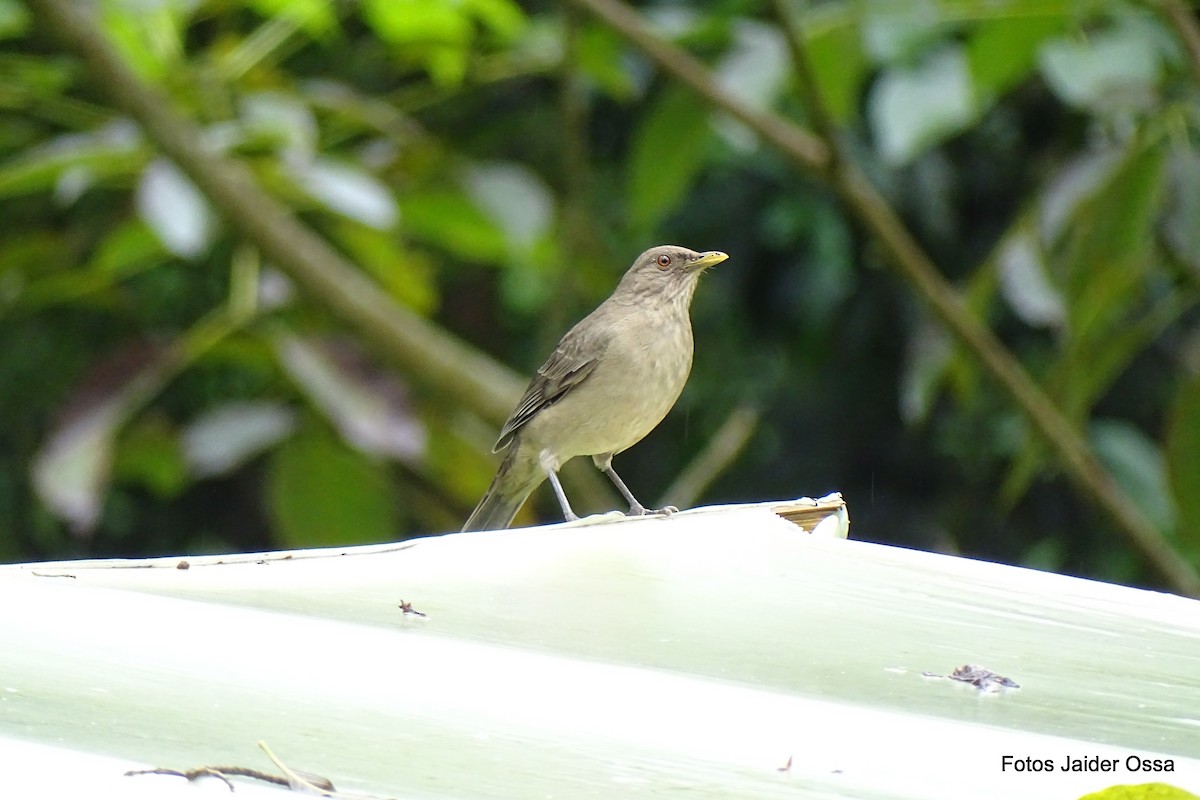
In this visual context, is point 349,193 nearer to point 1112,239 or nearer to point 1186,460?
point 1112,239

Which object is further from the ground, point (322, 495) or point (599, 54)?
point (599, 54)

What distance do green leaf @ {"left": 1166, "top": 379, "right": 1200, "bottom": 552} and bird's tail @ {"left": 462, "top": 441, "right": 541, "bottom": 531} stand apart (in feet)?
7.12

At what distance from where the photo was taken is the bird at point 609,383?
4477 mm

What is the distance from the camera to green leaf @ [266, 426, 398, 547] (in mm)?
6000

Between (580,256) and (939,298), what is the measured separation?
2131 mm

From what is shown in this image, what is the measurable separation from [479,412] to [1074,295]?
2.34 meters

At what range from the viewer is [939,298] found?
545cm

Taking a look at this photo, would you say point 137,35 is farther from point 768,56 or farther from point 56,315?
point 768,56

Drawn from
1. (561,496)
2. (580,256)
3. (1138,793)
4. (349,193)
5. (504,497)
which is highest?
(580,256)

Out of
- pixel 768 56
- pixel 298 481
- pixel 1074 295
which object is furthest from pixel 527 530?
pixel 298 481

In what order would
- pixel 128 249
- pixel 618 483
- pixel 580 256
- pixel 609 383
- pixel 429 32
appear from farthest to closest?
pixel 580 256, pixel 128 249, pixel 429 32, pixel 609 383, pixel 618 483

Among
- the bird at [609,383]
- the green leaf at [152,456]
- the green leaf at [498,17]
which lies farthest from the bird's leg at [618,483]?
the green leaf at [152,456]

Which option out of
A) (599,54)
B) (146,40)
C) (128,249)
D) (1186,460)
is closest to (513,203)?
(599,54)

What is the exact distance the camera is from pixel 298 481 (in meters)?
6.03
